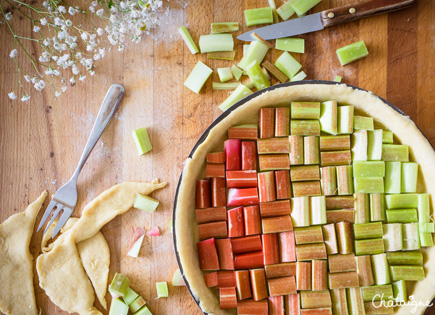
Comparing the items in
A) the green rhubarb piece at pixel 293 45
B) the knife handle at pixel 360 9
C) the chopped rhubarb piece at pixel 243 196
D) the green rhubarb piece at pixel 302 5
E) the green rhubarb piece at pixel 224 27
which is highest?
the green rhubarb piece at pixel 302 5

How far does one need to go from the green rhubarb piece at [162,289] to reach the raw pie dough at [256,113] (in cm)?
36

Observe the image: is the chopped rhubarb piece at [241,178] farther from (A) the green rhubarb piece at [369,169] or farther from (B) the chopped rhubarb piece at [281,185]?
(A) the green rhubarb piece at [369,169]

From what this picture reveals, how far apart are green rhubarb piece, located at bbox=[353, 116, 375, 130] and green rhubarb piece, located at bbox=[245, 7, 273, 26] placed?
0.91 meters

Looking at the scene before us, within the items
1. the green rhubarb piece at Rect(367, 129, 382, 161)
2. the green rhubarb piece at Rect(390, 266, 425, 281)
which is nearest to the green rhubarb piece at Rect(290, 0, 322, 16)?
the green rhubarb piece at Rect(367, 129, 382, 161)

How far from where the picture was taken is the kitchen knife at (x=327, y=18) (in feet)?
9.13

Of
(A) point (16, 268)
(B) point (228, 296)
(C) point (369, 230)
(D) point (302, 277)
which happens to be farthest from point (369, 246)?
(A) point (16, 268)

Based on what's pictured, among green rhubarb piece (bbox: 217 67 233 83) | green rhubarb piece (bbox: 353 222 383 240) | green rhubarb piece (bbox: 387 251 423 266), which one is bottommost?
green rhubarb piece (bbox: 387 251 423 266)

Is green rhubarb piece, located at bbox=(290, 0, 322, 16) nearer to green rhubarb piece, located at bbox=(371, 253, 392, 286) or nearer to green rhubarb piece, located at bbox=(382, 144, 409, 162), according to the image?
green rhubarb piece, located at bbox=(382, 144, 409, 162)

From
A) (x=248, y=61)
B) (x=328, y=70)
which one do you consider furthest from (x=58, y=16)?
(x=328, y=70)

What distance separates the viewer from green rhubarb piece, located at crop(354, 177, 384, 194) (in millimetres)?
2619

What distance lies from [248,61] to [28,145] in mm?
1681

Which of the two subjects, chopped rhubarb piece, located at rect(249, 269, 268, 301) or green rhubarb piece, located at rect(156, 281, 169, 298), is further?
green rhubarb piece, located at rect(156, 281, 169, 298)

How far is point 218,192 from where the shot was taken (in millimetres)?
2643

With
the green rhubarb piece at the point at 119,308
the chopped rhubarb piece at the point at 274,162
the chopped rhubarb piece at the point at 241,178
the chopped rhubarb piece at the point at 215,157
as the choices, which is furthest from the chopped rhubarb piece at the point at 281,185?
the green rhubarb piece at the point at 119,308
